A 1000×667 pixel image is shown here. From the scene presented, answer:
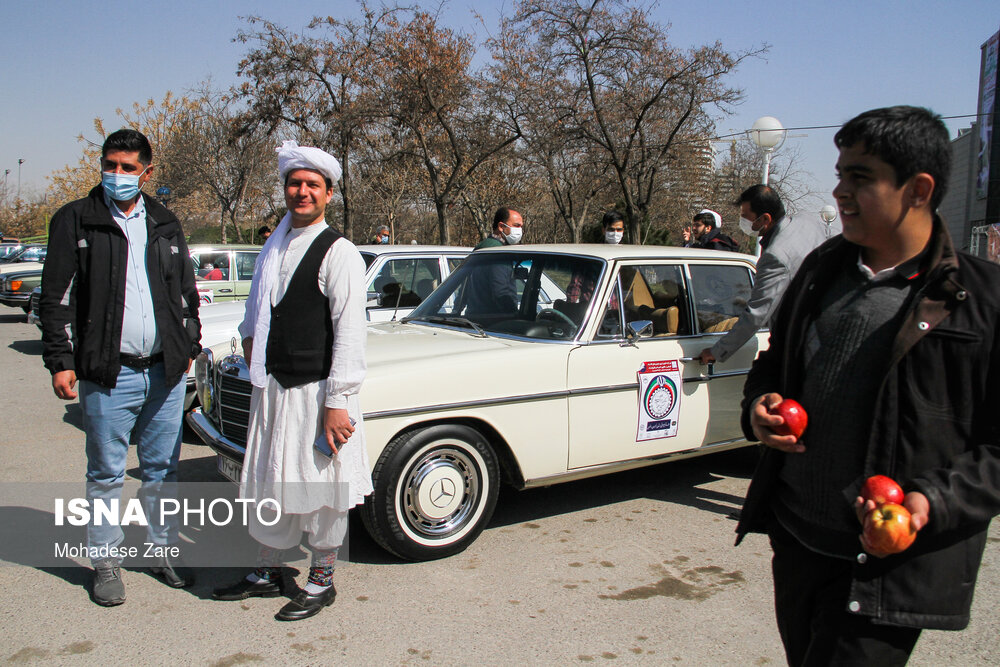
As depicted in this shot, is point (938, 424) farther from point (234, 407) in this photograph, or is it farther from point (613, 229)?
point (613, 229)

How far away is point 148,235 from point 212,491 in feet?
7.27

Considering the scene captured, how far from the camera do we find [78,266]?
3387mm

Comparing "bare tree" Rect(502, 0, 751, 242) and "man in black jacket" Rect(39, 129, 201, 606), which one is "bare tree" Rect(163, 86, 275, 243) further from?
"man in black jacket" Rect(39, 129, 201, 606)

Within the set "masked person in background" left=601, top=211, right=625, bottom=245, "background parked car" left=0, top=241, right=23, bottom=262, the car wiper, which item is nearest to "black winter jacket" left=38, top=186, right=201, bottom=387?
the car wiper

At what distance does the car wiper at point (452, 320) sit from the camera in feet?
15.7

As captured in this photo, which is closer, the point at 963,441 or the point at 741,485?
the point at 963,441

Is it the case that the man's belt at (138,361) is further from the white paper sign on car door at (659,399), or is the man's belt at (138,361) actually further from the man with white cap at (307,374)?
the white paper sign on car door at (659,399)

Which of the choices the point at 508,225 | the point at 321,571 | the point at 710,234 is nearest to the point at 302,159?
the point at 321,571

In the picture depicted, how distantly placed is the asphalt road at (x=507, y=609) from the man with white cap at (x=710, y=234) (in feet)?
12.7

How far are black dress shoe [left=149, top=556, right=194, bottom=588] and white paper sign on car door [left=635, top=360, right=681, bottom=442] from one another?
261cm

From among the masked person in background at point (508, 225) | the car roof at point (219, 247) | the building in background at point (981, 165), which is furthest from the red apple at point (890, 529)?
the building in background at point (981, 165)

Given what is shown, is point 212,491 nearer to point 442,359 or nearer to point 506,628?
point 442,359

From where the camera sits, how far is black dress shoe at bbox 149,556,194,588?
12.1ft

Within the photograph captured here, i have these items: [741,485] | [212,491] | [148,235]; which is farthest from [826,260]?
[212,491]
